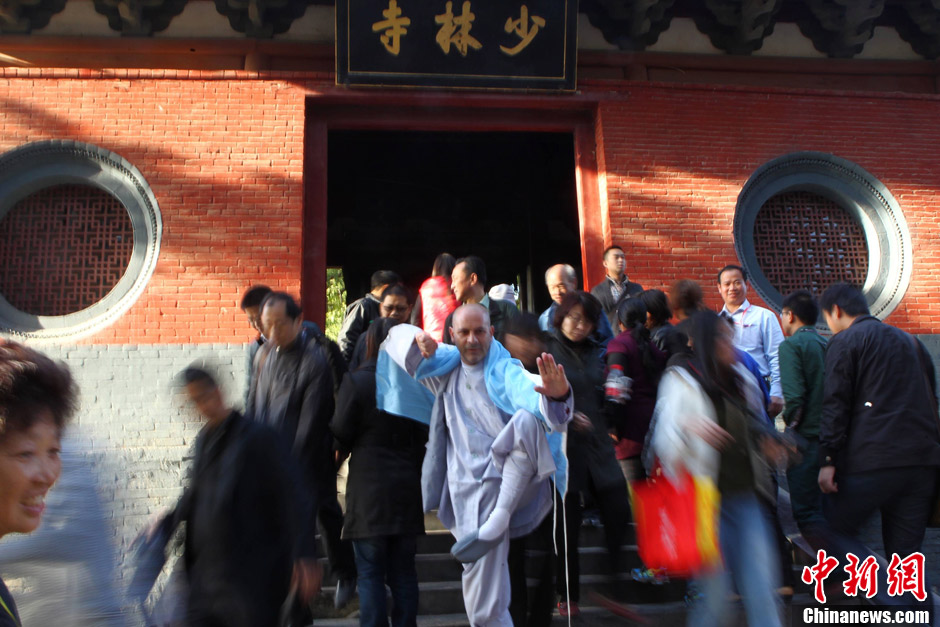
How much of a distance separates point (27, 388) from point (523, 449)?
2.10 meters

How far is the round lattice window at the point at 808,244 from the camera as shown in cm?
761

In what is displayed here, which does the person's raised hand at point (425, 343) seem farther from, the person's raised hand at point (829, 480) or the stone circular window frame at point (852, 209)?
the stone circular window frame at point (852, 209)

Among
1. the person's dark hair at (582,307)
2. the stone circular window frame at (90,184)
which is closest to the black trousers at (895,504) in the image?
the person's dark hair at (582,307)

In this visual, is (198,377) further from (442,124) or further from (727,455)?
(442,124)

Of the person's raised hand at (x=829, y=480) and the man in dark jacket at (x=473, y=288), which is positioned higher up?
the man in dark jacket at (x=473, y=288)

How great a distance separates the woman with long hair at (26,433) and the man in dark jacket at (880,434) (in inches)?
136

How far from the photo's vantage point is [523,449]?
10.5ft

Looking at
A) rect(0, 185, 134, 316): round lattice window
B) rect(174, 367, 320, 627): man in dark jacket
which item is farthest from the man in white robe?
rect(0, 185, 134, 316): round lattice window

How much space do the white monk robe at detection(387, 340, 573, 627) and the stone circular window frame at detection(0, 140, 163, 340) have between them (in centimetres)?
423

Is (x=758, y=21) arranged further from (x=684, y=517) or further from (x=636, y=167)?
(x=684, y=517)

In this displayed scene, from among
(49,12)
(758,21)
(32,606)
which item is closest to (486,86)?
(758,21)

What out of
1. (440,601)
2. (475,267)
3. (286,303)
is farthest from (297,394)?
(440,601)

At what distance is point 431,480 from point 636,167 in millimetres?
4866

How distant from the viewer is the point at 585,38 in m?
7.65
